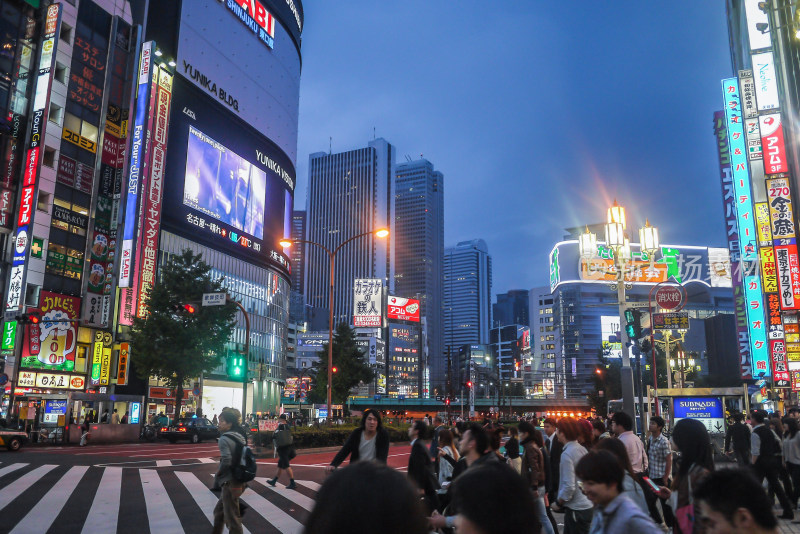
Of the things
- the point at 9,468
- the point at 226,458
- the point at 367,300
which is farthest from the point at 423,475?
the point at 367,300

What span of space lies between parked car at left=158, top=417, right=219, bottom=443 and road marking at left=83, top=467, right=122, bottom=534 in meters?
17.3

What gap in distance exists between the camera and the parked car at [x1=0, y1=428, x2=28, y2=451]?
937 inches

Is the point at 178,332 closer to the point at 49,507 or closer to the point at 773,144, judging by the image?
the point at 49,507

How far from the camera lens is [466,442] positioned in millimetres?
5934

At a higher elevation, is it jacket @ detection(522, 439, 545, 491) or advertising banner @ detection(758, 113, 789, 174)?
advertising banner @ detection(758, 113, 789, 174)

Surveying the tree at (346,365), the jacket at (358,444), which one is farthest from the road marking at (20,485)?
the tree at (346,365)

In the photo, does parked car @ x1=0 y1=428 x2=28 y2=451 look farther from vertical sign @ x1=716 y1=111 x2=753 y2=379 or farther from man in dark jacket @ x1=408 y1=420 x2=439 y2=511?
vertical sign @ x1=716 y1=111 x2=753 y2=379

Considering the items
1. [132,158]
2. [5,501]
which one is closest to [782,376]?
[5,501]

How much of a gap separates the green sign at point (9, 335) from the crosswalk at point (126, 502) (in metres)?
21.2

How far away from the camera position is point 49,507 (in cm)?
1156

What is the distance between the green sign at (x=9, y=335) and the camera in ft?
117

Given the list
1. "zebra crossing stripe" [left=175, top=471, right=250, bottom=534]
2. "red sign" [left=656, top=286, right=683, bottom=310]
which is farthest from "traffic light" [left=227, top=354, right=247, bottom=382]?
"red sign" [left=656, top=286, right=683, bottom=310]

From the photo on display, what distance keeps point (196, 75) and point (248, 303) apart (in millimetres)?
25064

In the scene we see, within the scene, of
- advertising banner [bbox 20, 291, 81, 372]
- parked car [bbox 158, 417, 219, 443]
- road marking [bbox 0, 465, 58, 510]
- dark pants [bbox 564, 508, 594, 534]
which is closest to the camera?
dark pants [bbox 564, 508, 594, 534]
